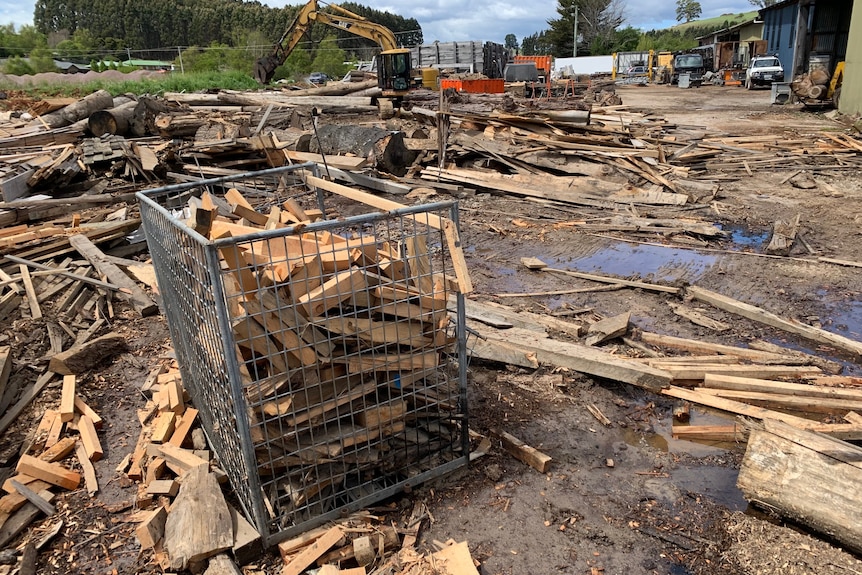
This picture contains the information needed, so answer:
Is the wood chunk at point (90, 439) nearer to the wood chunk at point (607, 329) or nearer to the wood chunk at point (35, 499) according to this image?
the wood chunk at point (35, 499)

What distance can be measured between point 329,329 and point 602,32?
282 feet

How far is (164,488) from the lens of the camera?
3525mm

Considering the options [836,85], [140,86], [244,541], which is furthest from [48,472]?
[836,85]

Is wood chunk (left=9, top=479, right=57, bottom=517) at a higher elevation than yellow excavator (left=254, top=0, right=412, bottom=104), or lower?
lower

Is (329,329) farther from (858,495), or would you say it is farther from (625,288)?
(625,288)

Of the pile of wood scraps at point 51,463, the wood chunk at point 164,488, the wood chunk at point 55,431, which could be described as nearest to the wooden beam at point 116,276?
the pile of wood scraps at point 51,463

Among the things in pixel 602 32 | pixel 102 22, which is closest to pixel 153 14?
pixel 102 22

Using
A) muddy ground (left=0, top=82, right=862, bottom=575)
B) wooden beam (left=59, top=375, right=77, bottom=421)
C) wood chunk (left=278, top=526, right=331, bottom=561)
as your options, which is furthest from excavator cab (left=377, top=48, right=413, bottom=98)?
wood chunk (left=278, top=526, right=331, bottom=561)

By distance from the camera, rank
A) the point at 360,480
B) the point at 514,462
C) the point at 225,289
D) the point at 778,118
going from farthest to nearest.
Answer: the point at 778,118 < the point at 514,462 < the point at 360,480 < the point at 225,289

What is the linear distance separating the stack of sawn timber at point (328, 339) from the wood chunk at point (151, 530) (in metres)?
0.64

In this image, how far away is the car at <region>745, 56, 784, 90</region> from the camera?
111 feet

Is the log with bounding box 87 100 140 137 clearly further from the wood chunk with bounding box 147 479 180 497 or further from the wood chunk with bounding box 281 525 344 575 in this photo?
the wood chunk with bounding box 281 525 344 575

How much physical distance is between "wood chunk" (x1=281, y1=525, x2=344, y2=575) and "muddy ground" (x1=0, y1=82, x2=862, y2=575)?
0.46 ft

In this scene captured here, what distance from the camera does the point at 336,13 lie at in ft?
75.1
